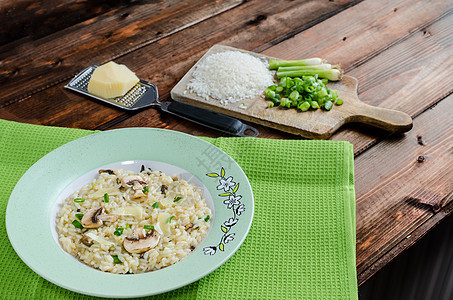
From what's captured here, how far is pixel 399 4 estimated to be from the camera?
2236 millimetres

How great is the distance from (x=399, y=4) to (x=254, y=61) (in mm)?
862

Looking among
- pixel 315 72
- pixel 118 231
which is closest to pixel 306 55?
pixel 315 72

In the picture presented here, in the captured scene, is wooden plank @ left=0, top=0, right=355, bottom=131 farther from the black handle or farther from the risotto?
the risotto

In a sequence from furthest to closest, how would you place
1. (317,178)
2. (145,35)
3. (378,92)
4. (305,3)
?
1. (305,3)
2. (145,35)
3. (378,92)
4. (317,178)

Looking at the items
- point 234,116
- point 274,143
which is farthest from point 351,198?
point 234,116

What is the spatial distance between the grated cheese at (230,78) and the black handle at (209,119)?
112 mm

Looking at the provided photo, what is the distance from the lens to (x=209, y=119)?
1.55 m

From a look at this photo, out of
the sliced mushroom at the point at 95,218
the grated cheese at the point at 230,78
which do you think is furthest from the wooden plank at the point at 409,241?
the grated cheese at the point at 230,78

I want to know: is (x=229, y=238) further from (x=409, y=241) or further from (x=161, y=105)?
(x=161, y=105)

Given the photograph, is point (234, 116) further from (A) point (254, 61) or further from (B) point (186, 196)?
(B) point (186, 196)

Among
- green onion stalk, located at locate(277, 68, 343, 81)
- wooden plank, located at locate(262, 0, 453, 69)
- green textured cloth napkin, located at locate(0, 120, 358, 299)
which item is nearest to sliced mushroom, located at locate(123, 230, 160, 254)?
green textured cloth napkin, located at locate(0, 120, 358, 299)

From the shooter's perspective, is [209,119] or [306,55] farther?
[306,55]

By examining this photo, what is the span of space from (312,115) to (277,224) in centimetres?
51

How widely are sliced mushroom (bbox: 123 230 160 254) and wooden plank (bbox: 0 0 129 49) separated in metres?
1.24
